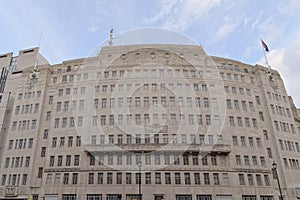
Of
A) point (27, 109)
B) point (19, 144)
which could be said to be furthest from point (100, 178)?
point (27, 109)

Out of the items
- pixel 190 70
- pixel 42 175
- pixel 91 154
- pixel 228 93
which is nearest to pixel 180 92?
pixel 190 70

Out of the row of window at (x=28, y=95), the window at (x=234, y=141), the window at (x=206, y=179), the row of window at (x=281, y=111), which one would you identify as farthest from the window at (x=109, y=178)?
the row of window at (x=281, y=111)

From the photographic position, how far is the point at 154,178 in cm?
4206

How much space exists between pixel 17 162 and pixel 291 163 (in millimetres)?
52746

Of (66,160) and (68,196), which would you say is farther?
(66,160)

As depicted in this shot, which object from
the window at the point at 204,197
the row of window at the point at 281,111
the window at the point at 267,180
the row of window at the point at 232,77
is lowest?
the window at the point at 204,197

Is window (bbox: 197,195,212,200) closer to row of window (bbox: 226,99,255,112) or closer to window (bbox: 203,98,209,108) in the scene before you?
window (bbox: 203,98,209,108)

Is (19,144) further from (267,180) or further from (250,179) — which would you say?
(267,180)

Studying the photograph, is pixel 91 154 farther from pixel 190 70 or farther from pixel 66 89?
pixel 190 70

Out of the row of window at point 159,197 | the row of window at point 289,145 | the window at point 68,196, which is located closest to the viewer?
the row of window at point 159,197

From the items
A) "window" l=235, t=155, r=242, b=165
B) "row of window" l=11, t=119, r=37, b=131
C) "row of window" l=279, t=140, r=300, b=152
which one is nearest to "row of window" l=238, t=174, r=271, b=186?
"window" l=235, t=155, r=242, b=165

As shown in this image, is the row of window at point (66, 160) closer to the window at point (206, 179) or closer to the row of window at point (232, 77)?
the window at point (206, 179)

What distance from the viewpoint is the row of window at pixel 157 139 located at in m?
44.6

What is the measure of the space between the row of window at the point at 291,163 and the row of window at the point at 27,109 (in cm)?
5053
